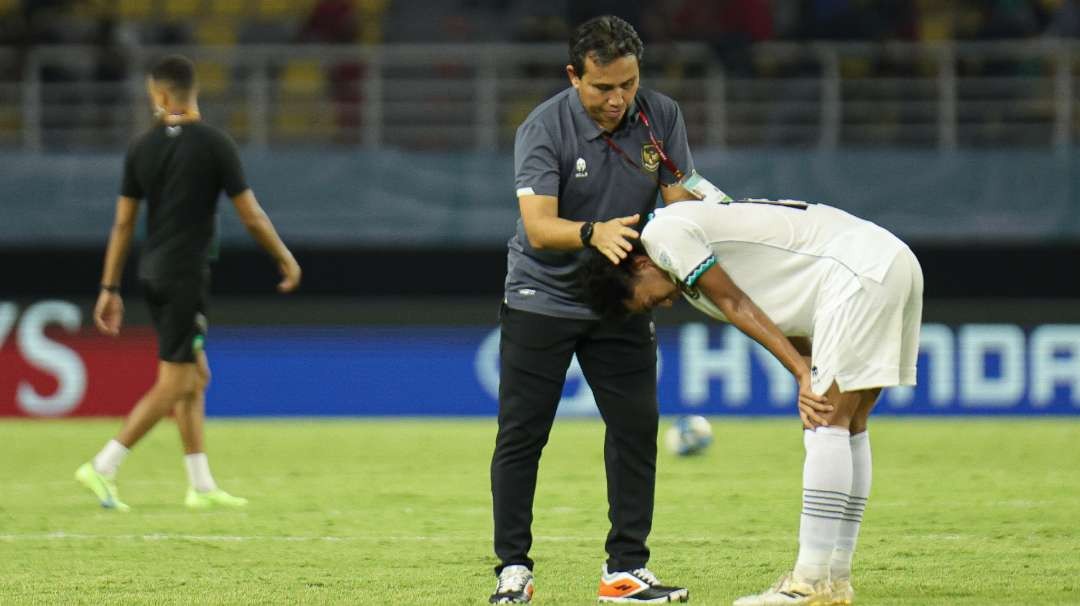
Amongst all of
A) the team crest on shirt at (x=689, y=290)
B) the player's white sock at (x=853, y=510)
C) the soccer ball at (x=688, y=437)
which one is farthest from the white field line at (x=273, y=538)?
the soccer ball at (x=688, y=437)

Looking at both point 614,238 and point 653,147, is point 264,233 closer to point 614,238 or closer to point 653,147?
point 653,147

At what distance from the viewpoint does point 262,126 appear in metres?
15.2

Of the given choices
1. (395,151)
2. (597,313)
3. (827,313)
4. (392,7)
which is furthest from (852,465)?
(392,7)

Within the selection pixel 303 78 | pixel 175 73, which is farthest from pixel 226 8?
pixel 175 73

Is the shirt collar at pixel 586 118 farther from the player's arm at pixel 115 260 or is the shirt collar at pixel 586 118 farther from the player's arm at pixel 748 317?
the player's arm at pixel 115 260

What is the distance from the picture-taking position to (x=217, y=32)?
16.8m

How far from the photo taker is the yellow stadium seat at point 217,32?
16688mm

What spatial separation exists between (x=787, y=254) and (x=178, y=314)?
3.80 m

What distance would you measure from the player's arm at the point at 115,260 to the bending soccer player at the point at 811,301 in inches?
142

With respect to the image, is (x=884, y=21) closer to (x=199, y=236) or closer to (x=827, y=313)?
(x=199, y=236)

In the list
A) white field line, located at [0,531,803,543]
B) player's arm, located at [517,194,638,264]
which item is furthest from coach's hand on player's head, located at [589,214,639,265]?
white field line, located at [0,531,803,543]

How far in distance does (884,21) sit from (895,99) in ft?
3.80

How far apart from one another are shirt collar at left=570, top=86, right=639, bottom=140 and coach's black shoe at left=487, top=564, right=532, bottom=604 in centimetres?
139

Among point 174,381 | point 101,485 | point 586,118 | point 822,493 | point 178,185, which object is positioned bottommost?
point 101,485
